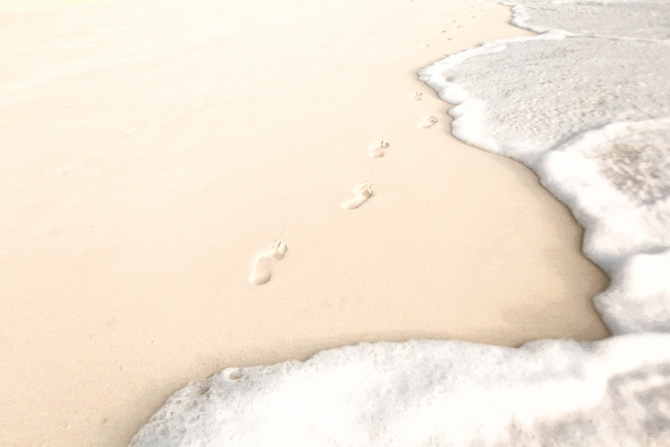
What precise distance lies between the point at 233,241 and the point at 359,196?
0.64 metres

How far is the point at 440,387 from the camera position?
119 cm

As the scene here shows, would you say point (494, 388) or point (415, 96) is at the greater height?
point (494, 388)

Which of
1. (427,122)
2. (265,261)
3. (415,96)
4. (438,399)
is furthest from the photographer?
(415,96)

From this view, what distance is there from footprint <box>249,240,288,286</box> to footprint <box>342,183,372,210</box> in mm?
392

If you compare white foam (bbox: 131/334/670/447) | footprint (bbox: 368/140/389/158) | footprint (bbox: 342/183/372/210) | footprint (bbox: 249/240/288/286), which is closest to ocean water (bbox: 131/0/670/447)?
white foam (bbox: 131/334/670/447)

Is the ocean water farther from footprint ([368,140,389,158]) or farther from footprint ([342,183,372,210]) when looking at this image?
footprint ([368,140,389,158])

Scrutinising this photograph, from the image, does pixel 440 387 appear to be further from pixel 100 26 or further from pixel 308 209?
pixel 100 26

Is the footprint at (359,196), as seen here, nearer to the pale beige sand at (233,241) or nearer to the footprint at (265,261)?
the pale beige sand at (233,241)

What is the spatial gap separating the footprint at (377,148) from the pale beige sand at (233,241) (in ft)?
0.09

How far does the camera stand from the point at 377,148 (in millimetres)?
2426

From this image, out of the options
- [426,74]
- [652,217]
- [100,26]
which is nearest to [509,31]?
[426,74]

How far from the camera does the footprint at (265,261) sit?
1.56 metres

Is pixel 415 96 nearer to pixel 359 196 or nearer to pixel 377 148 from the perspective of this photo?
pixel 377 148

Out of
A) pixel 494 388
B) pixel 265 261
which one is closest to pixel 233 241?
pixel 265 261
